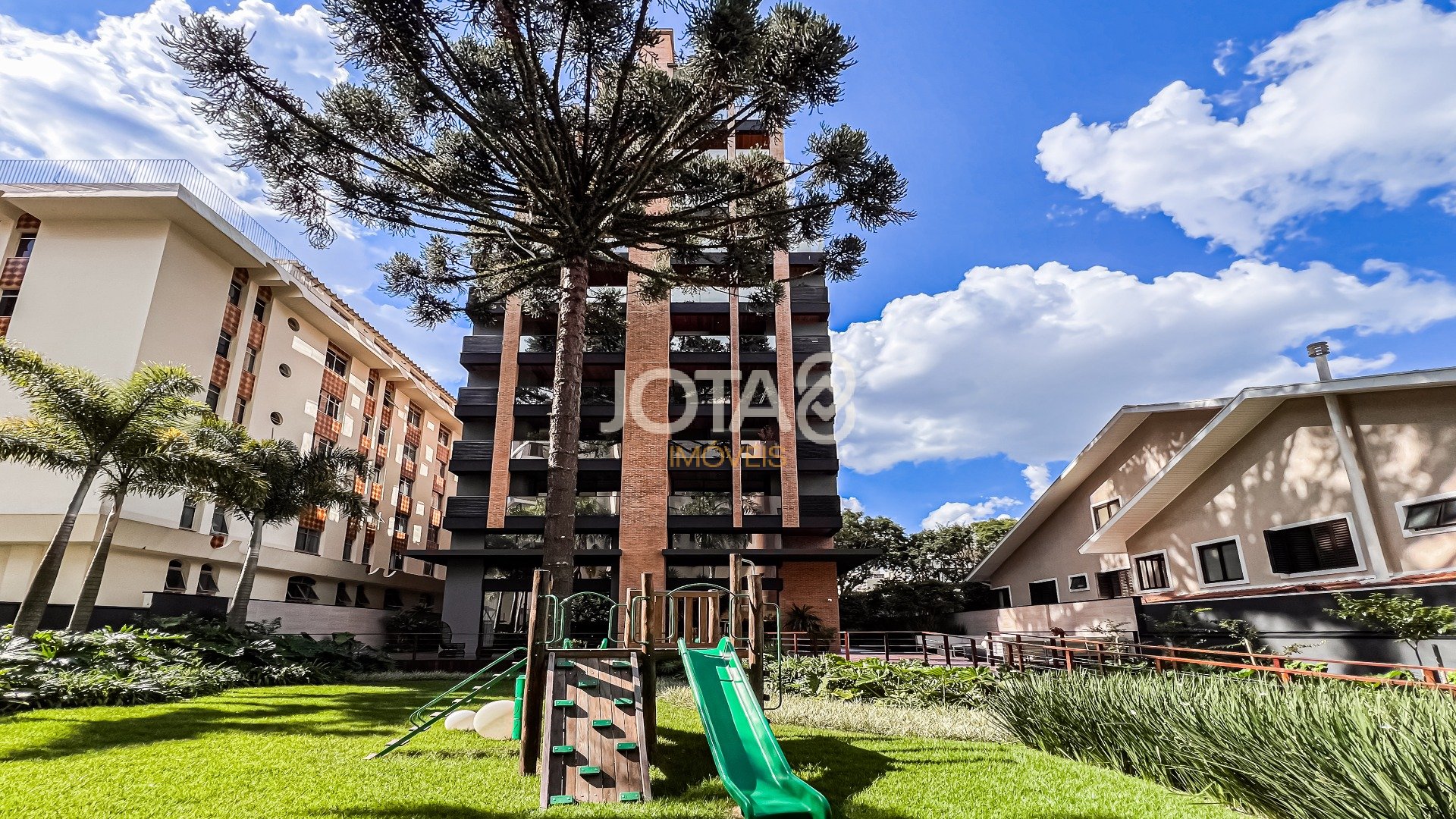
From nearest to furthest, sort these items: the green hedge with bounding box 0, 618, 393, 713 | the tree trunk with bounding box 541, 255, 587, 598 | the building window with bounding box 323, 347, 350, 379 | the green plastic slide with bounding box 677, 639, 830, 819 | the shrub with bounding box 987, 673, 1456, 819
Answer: the shrub with bounding box 987, 673, 1456, 819 → the green plastic slide with bounding box 677, 639, 830, 819 → the green hedge with bounding box 0, 618, 393, 713 → the tree trunk with bounding box 541, 255, 587, 598 → the building window with bounding box 323, 347, 350, 379

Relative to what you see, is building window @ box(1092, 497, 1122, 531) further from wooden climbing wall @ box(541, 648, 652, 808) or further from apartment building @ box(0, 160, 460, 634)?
apartment building @ box(0, 160, 460, 634)

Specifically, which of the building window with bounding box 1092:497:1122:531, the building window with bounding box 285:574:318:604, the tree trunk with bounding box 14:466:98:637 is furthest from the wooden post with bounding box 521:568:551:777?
the building window with bounding box 285:574:318:604

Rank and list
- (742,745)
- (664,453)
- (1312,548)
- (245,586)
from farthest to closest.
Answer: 1. (664,453)
2. (245,586)
3. (1312,548)
4. (742,745)

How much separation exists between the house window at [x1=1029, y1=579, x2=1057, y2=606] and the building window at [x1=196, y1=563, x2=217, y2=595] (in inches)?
1199

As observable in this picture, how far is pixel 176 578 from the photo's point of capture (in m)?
24.3

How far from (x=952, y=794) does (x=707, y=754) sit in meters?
3.34

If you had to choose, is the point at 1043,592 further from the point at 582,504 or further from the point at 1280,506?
the point at 582,504

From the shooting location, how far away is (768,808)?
5.43 meters

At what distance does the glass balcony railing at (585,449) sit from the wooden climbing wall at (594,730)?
20.2 meters

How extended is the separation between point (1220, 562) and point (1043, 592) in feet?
28.2

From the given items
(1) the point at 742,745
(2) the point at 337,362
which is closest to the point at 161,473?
(1) the point at 742,745

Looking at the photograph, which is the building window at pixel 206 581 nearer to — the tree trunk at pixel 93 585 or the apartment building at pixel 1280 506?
the tree trunk at pixel 93 585

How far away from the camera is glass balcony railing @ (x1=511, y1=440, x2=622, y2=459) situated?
2825 centimetres

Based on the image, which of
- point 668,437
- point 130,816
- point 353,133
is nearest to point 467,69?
point 353,133
